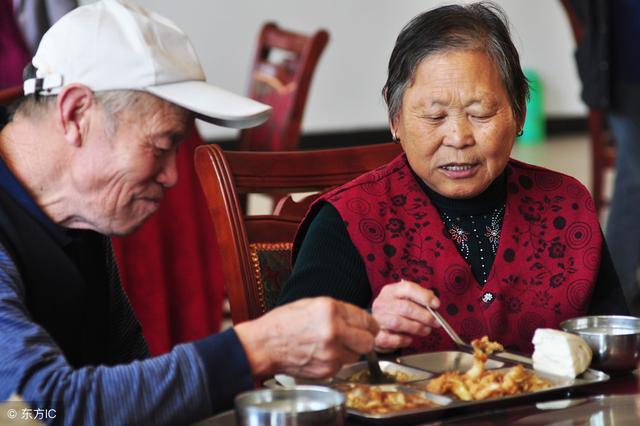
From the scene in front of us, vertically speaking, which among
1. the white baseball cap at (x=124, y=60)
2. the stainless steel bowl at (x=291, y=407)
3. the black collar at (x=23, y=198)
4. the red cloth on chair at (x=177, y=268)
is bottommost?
the red cloth on chair at (x=177, y=268)

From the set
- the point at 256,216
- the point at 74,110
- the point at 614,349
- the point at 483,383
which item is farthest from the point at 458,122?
the point at 74,110

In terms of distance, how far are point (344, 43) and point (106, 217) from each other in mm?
6763

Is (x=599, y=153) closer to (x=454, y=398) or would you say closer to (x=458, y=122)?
(x=458, y=122)

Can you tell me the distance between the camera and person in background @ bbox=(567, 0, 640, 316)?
409 centimetres

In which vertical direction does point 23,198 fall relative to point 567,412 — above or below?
above

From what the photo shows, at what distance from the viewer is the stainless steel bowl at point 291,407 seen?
1159mm

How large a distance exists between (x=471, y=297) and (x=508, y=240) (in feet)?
0.46

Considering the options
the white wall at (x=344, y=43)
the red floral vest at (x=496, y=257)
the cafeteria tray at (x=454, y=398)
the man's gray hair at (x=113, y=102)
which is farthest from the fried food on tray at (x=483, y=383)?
the white wall at (x=344, y=43)

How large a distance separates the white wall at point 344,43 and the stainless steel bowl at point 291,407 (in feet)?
19.4

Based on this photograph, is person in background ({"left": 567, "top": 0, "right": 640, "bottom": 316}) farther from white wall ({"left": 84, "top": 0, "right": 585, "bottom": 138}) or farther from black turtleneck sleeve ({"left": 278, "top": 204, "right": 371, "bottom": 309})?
white wall ({"left": 84, "top": 0, "right": 585, "bottom": 138})

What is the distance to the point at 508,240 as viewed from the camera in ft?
6.47

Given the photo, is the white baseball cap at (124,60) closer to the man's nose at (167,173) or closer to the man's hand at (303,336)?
the man's nose at (167,173)

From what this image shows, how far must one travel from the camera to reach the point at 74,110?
139 centimetres

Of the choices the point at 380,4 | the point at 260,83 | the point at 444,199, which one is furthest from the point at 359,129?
the point at 444,199
